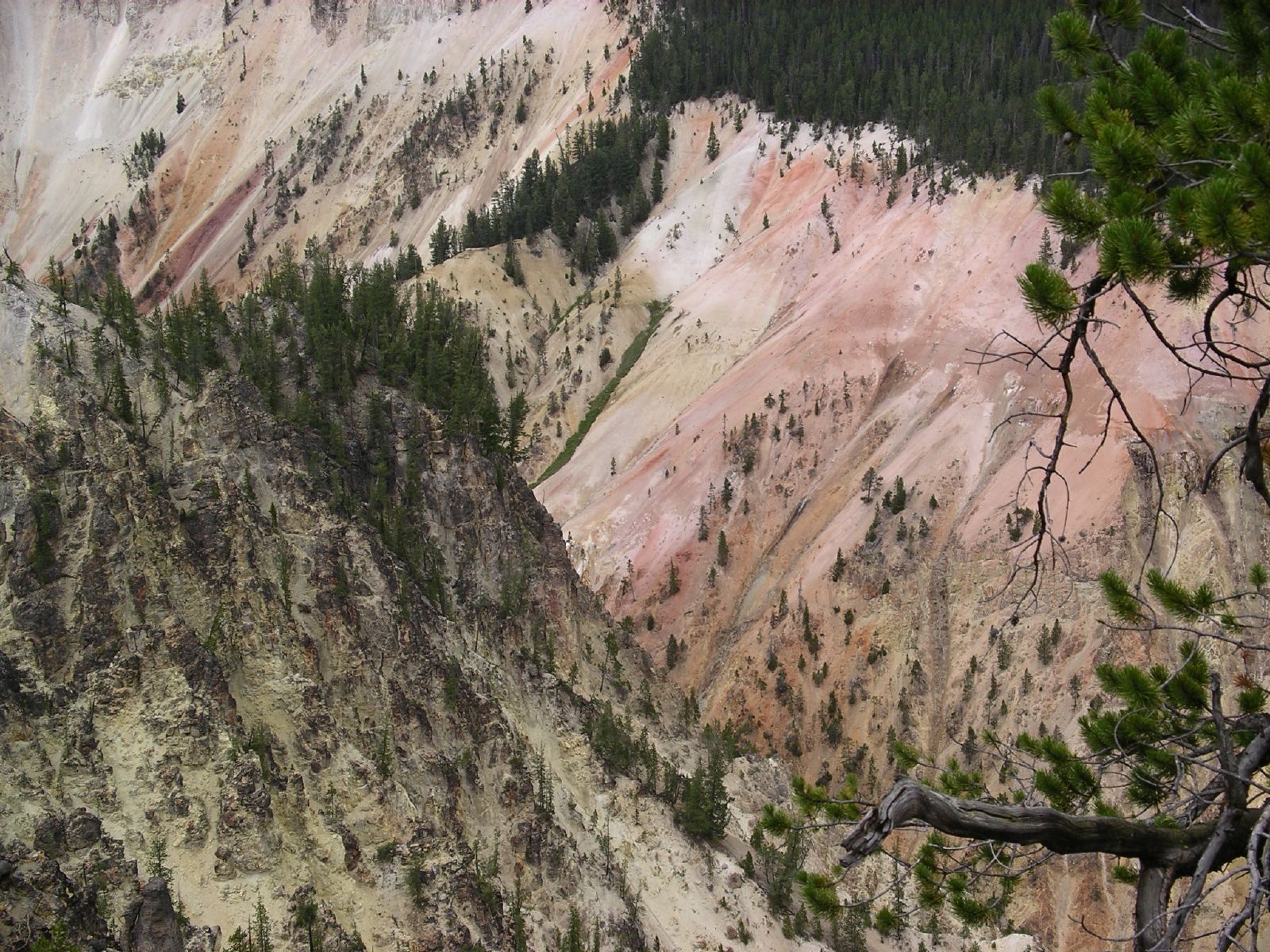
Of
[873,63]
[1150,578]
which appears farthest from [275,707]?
[873,63]

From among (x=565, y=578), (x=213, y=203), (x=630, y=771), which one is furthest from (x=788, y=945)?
(x=213, y=203)

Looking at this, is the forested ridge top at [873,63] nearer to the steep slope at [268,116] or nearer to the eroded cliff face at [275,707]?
the steep slope at [268,116]

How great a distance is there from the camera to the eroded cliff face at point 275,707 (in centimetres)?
1681

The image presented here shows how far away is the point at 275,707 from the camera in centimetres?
1995

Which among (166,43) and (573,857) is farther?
(166,43)

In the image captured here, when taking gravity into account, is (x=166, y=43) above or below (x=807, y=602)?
above

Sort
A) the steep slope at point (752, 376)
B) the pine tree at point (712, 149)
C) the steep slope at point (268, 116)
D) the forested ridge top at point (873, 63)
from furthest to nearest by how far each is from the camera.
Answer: the steep slope at point (268, 116) → the pine tree at point (712, 149) → the forested ridge top at point (873, 63) → the steep slope at point (752, 376)

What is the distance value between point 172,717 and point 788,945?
45.2ft

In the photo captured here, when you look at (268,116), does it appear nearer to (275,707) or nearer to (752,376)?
(752,376)

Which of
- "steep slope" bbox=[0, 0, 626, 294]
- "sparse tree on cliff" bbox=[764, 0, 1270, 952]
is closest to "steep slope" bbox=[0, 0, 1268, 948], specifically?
"steep slope" bbox=[0, 0, 626, 294]

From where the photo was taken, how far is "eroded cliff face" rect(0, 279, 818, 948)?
662 inches

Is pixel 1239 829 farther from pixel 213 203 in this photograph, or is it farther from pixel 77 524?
pixel 213 203

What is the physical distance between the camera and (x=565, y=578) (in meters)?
30.2

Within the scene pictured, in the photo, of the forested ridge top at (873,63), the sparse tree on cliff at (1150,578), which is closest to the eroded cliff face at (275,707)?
the sparse tree on cliff at (1150,578)
